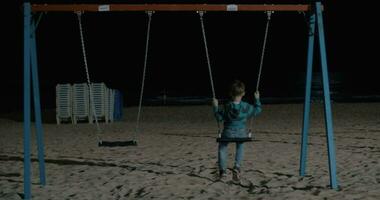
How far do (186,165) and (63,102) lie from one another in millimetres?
9822

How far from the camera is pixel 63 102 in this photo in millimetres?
17484

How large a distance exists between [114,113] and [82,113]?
3.30 ft

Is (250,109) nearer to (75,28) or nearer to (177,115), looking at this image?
(177,115)

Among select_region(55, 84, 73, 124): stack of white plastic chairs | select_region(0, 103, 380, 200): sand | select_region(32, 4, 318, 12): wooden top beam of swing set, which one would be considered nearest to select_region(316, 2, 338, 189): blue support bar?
select_region(0, 103, 380, 200): sand

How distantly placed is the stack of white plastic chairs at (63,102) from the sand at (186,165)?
1.71 metres

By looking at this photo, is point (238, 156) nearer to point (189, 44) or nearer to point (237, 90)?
point (237, 90)

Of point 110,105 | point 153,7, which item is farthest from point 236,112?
point 110,105

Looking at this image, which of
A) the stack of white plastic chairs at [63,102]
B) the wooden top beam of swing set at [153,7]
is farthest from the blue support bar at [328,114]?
the stack of white plastic chairs at [63,102]

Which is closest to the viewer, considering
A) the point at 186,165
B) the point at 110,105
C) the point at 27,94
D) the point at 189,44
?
the point at 27,94

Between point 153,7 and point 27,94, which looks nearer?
point 27,94

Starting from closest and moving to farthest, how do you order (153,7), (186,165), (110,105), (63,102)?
(153,7), (186,165), (110,105), (63,102)

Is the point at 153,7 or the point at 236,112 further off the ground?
the point at 153,7

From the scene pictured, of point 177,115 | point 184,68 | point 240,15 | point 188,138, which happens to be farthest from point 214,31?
point 188,138

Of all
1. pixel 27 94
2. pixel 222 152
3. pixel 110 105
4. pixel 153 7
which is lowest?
pixel 110 105
